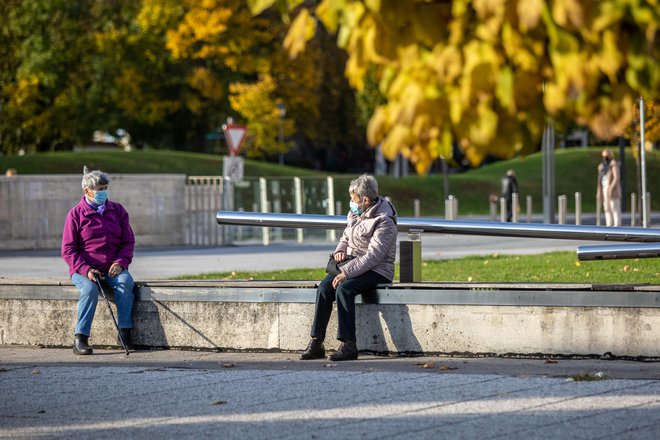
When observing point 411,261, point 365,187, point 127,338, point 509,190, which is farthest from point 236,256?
point 509,190

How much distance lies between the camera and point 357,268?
9969 millimetres

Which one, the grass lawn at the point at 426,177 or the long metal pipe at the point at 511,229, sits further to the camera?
the grass lawn at the point at 426,177

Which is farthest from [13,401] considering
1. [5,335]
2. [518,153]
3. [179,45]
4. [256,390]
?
[179,45]

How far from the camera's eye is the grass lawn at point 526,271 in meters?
14.4

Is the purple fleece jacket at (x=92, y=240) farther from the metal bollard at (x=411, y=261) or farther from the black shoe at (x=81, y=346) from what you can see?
the metal bollard at (x=411, y=261)

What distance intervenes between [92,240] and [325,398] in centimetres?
372

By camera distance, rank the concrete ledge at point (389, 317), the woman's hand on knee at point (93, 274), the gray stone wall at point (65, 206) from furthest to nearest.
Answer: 1. the gray stone wall at point (65, 206)
2. the woman's hand on knee at point (93, 274)
3. the concrete ledge at point (389, 317)

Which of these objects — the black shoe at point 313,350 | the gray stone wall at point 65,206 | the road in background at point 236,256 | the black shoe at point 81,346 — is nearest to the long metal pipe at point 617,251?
the black shoe at point 313,350

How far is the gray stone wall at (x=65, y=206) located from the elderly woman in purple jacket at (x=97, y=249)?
585 inches

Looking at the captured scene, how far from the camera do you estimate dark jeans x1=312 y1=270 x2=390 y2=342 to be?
32.3 ft

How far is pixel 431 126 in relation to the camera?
13.8 feet

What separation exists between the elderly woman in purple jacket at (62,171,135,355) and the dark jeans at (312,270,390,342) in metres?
1.71

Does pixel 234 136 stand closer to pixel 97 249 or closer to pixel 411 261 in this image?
pixel 97 249

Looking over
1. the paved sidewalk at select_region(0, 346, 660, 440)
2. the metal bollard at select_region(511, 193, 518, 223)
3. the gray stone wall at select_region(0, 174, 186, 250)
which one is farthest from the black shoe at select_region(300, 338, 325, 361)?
the metal bollard at select_region(511, 193, 518, 223)
